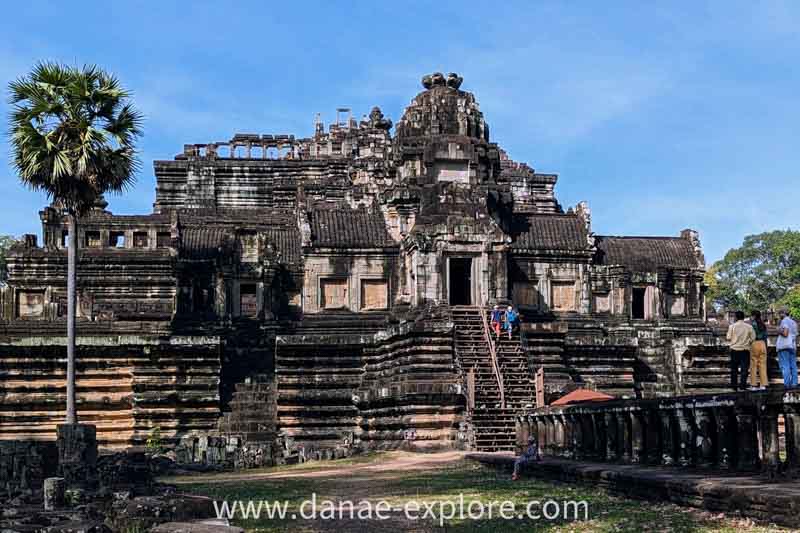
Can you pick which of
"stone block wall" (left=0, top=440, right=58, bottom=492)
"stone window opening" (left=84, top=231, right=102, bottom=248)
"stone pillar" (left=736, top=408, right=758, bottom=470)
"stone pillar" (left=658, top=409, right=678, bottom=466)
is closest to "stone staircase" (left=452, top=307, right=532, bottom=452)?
"stone pillar" (left=658, top=409, right=678, bottom=466)

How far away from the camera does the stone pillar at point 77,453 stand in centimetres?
2500

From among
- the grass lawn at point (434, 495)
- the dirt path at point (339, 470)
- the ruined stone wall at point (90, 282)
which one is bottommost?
the dirt path at point (339, 470)

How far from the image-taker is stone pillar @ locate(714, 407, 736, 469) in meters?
19.5

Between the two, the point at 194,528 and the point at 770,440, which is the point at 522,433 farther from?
the point at 194,528

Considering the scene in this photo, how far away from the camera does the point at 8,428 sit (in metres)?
42.0

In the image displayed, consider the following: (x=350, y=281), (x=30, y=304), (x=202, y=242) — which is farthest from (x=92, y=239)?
(x=350, y=281)

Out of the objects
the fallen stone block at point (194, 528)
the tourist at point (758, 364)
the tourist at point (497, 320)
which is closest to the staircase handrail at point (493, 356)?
the tourist at point (497, 320)

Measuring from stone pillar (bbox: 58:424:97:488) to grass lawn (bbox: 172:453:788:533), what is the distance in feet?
7.57

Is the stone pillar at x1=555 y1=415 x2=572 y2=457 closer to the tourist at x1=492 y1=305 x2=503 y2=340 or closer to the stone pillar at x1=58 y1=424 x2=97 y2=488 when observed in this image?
the stone pillar at x1=58 y1=424 x2=97 y2=488

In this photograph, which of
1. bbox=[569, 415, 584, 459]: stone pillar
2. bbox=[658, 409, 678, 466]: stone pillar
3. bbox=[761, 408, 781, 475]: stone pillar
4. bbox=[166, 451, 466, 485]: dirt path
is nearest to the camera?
bbox=[761, 408, 781, 475]: stone pillar

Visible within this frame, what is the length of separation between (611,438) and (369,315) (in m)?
22.3

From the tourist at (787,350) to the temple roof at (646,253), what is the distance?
27.1 metres

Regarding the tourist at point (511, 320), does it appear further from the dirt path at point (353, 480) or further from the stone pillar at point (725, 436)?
the stone pillar at point (725, 436)

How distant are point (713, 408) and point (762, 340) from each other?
4790mm
